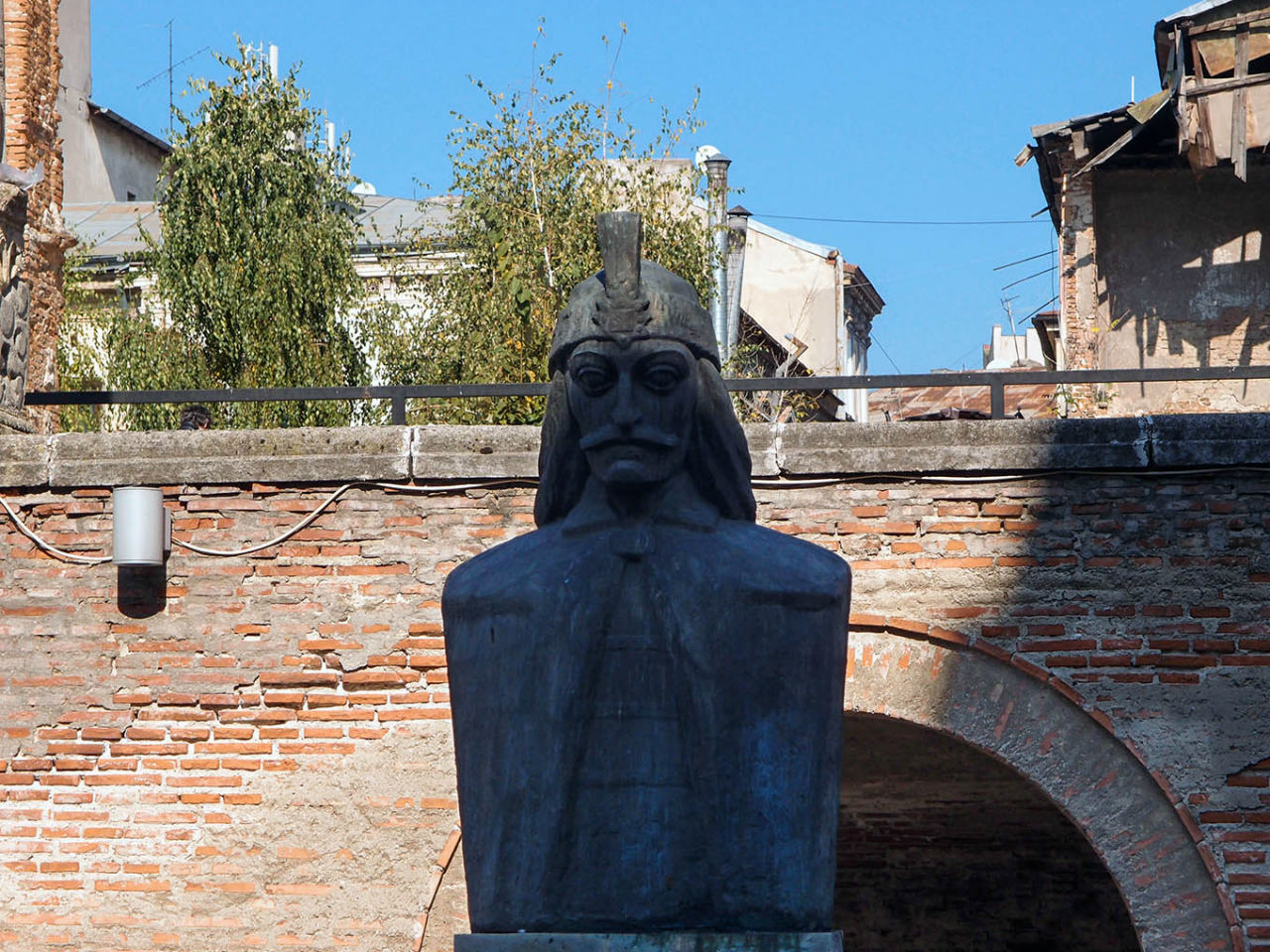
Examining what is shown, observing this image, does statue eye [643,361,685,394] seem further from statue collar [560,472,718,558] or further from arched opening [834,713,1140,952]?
arched opening [834,713,1140,952]

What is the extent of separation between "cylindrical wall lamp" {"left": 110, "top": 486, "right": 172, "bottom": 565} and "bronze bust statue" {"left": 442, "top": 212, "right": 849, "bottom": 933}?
15.9 ft

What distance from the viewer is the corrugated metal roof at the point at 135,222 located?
22.4 m

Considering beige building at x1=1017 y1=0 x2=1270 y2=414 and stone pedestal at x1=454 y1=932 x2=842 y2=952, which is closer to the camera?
stone pedestal at x1=454 y1=932 x2=842 y2=952

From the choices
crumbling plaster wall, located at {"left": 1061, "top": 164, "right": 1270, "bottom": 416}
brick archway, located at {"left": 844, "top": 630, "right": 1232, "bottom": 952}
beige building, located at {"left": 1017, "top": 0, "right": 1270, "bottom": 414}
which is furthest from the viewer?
crumbling plaster wall, located at {"left": 1061, "top": 164, "right": 1270, "bottom": 416}

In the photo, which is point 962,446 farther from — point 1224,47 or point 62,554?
point 1224,47

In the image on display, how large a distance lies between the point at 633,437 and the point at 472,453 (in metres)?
4.70

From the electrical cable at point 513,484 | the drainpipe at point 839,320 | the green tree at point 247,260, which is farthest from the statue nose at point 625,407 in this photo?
the drainpipe at point 839,320

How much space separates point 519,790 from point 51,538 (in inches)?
214

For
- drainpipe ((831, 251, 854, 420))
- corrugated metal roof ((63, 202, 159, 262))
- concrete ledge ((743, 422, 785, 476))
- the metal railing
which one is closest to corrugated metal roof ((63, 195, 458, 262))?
corrugated metal roof ((63, 202, 159, 262))

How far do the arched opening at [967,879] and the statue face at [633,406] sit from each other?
7.58m

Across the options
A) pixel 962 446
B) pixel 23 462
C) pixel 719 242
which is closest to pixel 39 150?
pixel 23 462

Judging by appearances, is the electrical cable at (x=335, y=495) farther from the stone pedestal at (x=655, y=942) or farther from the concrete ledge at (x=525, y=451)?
the stone pedestal at (x=655, y=942)

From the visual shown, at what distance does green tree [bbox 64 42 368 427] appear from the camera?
1792 centimetres

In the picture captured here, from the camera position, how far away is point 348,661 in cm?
808
